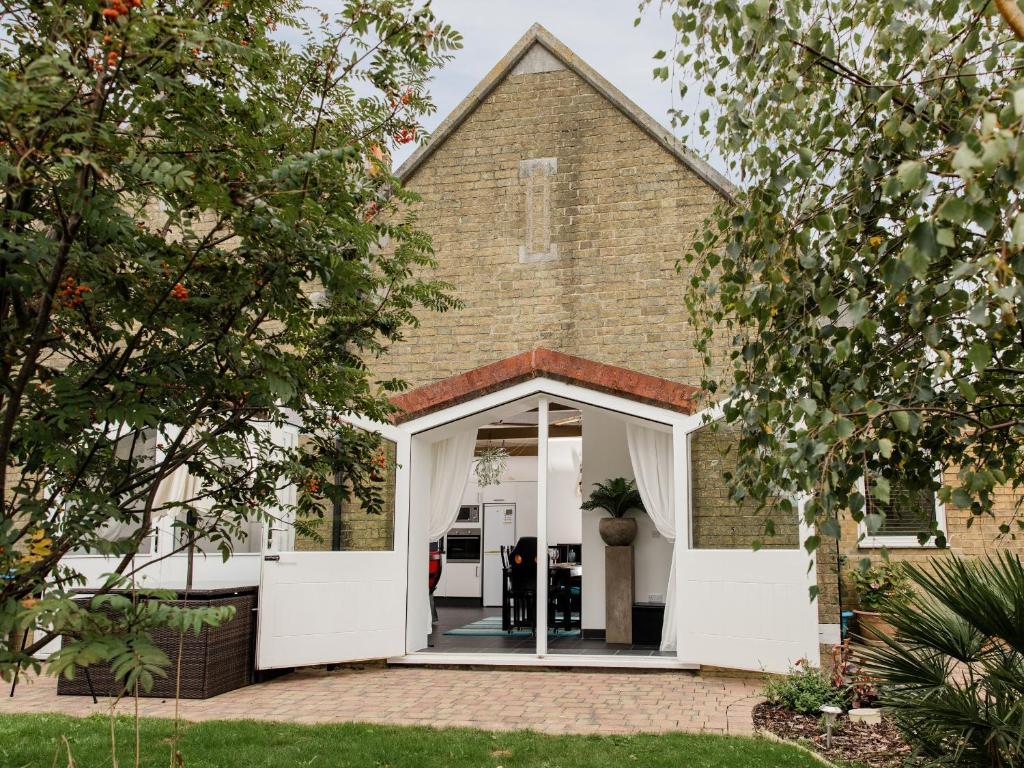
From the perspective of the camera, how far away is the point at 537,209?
1038cm

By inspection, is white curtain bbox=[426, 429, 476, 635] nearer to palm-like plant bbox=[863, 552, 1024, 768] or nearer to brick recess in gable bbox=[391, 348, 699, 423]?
brick recess in gable bbox=[391, 348, 699, 423]

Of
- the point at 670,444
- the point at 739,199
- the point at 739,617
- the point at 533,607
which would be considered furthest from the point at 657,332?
the point at 739,199

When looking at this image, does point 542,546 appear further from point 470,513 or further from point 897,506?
point 470,513

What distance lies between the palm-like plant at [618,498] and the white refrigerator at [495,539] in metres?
5.55

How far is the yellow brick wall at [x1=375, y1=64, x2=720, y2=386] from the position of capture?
992 centimetres

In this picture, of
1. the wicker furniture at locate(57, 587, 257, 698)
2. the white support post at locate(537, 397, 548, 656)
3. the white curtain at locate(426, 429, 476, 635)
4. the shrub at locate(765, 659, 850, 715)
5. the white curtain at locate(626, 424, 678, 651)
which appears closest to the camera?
the shrub at locate(765, 659, 850, 715)

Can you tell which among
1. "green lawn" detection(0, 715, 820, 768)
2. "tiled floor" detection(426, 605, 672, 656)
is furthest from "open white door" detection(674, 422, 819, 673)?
"green lawn" detection(0, 715, 820, 768)

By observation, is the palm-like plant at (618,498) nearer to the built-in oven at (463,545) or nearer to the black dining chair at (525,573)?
the black dining chair at (525,573)

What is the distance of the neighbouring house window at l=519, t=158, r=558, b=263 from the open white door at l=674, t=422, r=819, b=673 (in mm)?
3131

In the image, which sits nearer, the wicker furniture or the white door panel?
the wicker furniture

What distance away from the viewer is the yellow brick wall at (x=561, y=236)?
32.6 feet

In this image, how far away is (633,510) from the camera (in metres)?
11.0

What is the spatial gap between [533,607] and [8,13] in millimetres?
9918

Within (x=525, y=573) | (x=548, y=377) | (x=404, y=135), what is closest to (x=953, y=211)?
(x=404, y=135)
